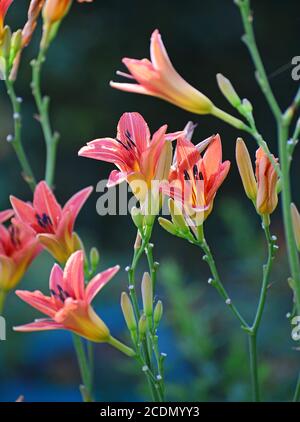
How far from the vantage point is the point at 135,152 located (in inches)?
27.2

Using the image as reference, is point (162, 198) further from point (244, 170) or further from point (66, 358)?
point (66, 358)

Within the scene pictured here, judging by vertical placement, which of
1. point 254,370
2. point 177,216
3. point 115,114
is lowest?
point 254,370

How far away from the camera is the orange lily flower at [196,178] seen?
0.67m

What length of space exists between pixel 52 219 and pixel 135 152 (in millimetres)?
114

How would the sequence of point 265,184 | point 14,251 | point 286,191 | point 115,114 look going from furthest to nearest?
point 115,114, point 14,251, point 265,184, point 286,191

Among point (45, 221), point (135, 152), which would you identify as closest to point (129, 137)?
point (135, 152)

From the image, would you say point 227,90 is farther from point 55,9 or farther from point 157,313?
point 55,9

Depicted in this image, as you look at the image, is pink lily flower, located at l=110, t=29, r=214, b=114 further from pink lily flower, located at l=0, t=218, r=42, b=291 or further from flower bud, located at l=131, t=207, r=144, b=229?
pink lily flower, located at l=0, t=218, r=42, b=291

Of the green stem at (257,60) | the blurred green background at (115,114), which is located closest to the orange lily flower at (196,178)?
the green stem at (257,60)

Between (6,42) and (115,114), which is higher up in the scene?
(115,114)

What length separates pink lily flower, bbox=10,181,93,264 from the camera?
0.73m

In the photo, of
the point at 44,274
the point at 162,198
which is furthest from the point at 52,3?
the point at 44,274

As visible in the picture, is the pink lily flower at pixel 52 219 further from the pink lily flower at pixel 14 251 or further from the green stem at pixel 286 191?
the green stem at pixel 286 191
